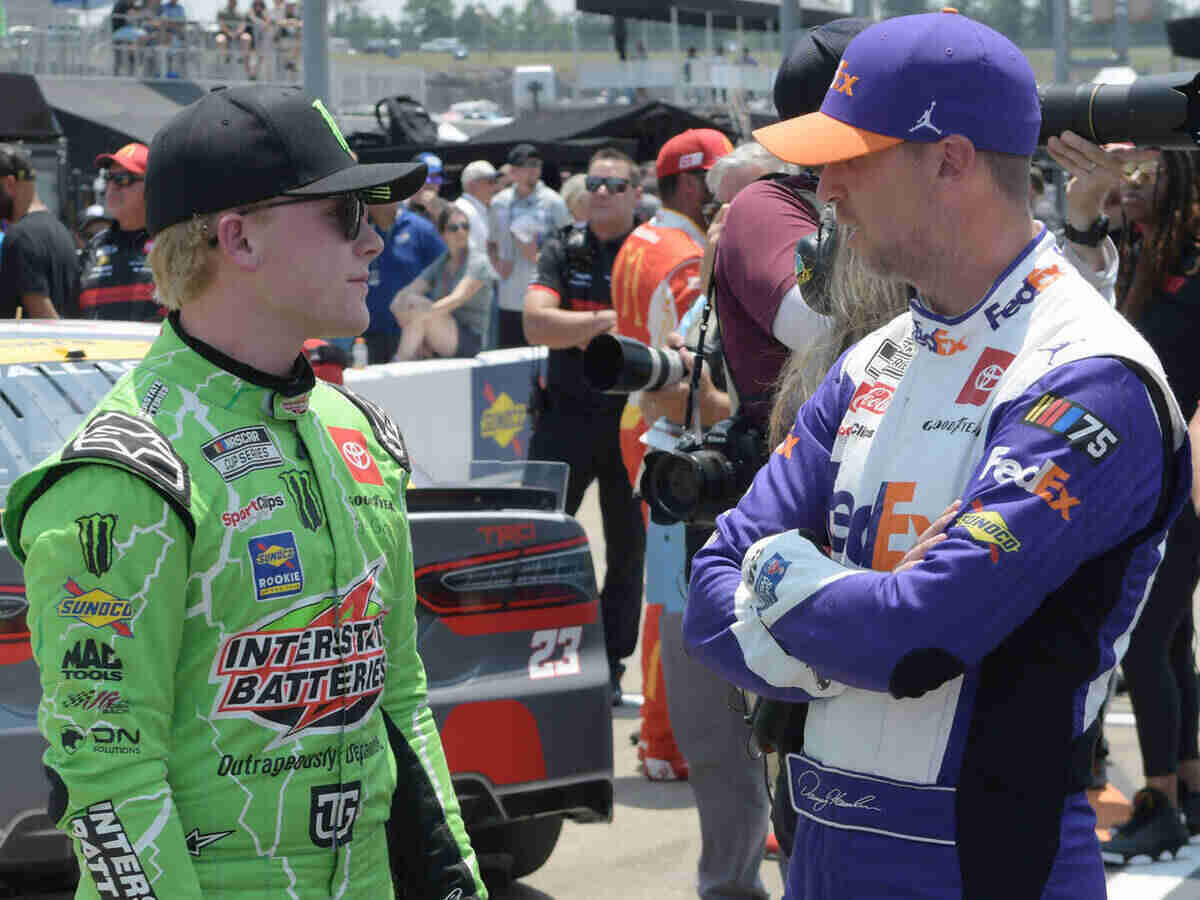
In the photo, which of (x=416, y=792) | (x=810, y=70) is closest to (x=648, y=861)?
(x=810, y=70)

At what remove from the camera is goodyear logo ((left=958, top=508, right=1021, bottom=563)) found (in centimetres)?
189

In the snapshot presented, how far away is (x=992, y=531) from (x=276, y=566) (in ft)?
2.90

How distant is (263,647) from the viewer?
2.15 metres

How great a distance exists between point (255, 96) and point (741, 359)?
1589 mm

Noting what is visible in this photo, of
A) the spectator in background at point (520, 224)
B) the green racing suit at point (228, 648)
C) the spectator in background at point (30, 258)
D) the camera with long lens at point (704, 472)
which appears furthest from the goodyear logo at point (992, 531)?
the spectator in background at point (520, 224)

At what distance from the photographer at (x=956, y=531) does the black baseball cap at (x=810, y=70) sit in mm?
1220

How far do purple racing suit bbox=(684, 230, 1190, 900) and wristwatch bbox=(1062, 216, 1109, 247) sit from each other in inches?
87.1

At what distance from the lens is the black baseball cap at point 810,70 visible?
3.34m

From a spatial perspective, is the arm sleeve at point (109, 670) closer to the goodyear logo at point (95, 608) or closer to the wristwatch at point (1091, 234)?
the goodyear logo at point (95, 608)

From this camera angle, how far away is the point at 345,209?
2.30 metres

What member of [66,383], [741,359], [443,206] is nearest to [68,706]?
[741,359]

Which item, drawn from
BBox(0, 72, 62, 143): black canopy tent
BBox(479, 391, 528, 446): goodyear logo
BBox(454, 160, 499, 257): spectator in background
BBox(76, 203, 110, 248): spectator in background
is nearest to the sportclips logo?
BBox(479, 391, 528, 446): goodyear logo

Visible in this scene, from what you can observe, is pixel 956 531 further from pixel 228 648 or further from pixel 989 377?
pixel 228 648

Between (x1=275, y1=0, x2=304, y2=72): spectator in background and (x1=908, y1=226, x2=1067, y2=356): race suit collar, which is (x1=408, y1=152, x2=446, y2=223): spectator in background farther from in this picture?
(x1=275, y1=0, x2=304, y2=72): spectator in background
